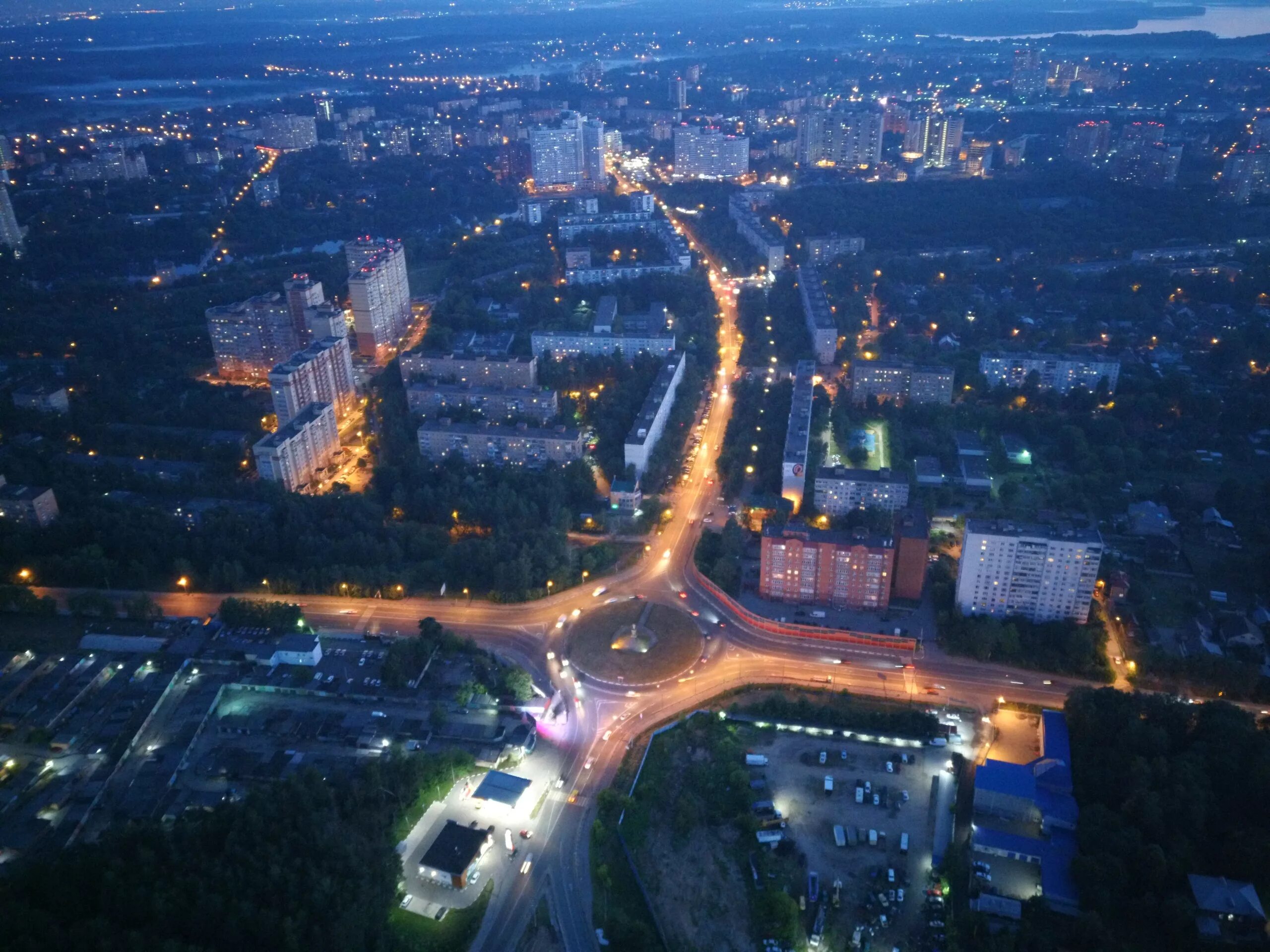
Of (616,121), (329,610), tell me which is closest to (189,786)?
(329,610)

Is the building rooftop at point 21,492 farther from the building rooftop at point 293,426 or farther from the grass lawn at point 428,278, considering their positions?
the grass lawn at point 428,278

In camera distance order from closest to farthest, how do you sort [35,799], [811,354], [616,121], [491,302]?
[35,799] < [811,354] < [491,302] < [616,121]

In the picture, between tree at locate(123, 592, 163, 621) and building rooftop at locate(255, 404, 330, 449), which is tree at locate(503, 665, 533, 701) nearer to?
tree at locate(123, 592, 163, 621)

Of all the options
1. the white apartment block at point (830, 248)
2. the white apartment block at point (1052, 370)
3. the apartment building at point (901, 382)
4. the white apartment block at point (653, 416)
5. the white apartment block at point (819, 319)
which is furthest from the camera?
the white apartment block at point (830, 248)

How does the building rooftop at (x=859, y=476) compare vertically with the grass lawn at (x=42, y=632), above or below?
above

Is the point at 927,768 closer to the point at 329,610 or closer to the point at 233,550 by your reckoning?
the point at 329,610

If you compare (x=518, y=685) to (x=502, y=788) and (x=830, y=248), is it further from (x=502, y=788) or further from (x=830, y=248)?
(x=830, y=248)

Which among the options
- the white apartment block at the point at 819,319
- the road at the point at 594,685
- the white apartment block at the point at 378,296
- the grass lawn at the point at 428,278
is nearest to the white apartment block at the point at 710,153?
the grass lawn at the point at 428,278

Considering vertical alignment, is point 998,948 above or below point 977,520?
below
